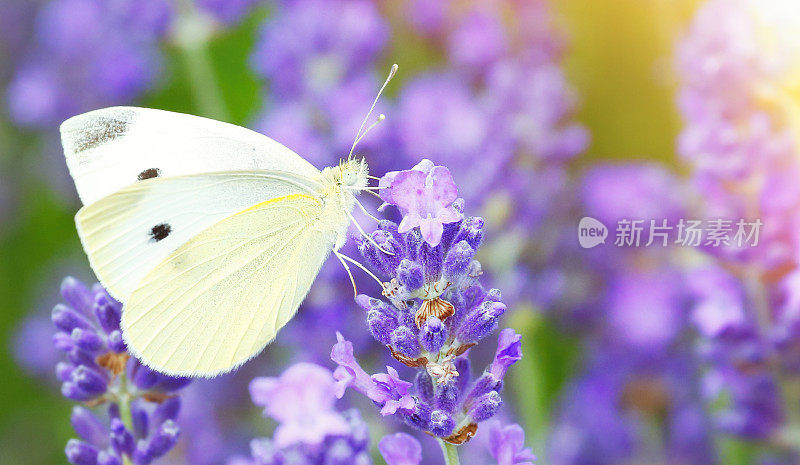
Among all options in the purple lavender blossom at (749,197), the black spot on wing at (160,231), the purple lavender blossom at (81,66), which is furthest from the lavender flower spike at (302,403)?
the purple lavender blossom at (81,66)

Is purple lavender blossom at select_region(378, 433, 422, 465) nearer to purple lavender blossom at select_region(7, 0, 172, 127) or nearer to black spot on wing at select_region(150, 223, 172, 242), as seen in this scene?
black spot on wing at select_region(150, 223, 172, 242)

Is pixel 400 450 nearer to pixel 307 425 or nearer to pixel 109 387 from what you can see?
pixel 307 425

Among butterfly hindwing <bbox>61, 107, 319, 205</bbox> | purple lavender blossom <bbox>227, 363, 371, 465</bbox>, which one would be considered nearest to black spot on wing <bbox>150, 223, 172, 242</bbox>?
butterfly hindwing <bbox>61, 107, 319, 205</bbox>

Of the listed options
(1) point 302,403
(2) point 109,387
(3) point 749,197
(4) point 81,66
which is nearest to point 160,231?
(2) point 109,387

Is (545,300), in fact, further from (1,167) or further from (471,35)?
(1,167)

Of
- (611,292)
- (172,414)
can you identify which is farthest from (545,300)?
(172,414)

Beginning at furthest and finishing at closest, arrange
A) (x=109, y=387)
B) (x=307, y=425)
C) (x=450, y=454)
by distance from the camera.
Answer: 1. (x=109, y=387)
2. (x=307, y=425)
3. (x=450, y=454)
